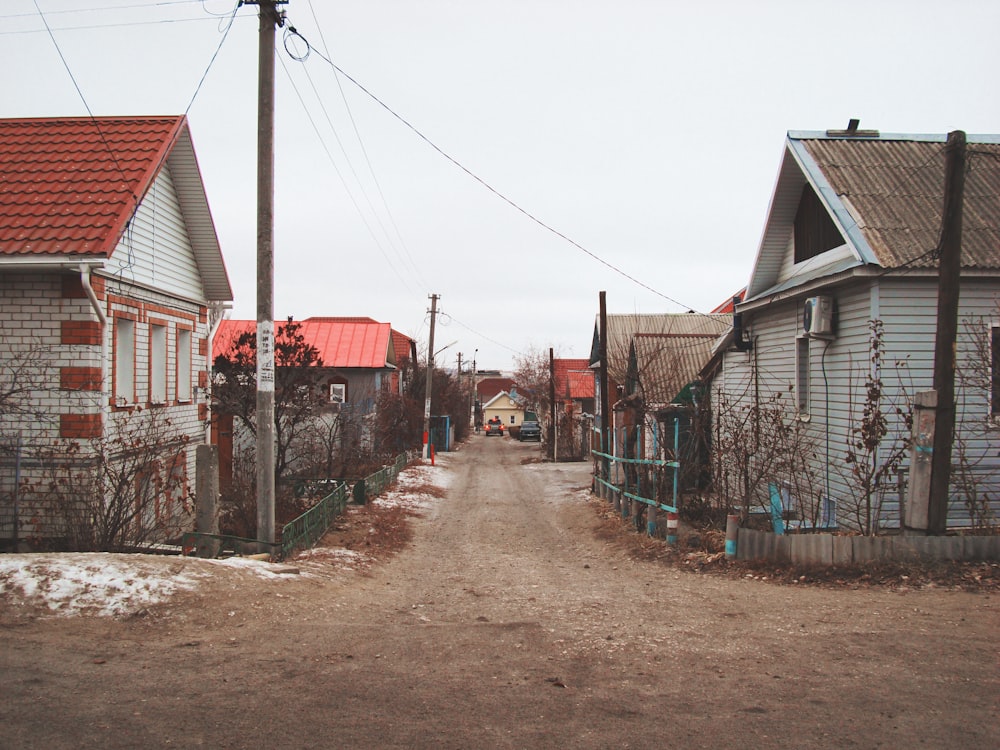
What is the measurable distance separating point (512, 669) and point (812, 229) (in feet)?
36.9

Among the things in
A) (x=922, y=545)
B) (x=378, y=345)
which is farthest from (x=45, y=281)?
(x=378, y=345)

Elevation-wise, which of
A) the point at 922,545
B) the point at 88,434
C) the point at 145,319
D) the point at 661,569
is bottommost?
the point at 661,569

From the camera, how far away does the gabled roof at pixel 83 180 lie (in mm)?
10680

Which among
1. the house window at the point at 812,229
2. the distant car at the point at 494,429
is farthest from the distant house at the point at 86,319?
the distant car at the point at 494,429

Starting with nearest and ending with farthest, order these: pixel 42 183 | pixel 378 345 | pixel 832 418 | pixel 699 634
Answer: pixel 699 634, pixel 42 183, pixel 832 418, pixel 378 345

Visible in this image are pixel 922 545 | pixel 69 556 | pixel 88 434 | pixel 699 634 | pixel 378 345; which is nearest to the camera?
pixel 699 634

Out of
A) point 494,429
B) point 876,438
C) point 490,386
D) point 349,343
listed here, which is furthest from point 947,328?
point 490,386

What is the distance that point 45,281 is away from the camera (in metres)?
11.0

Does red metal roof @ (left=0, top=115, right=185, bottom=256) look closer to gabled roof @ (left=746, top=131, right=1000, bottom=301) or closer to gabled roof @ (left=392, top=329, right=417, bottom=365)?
gabled roof @ (left=746, top=131, right=1000, bottom=301)

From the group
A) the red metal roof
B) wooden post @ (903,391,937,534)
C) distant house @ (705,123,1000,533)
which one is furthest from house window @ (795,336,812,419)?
the red metal roof

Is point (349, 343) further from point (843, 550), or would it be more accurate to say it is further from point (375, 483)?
point (843, 550)

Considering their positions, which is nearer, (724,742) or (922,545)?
(724,742)

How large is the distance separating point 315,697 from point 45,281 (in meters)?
8.41

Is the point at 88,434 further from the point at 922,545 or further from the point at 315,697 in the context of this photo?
the point at 922,545
